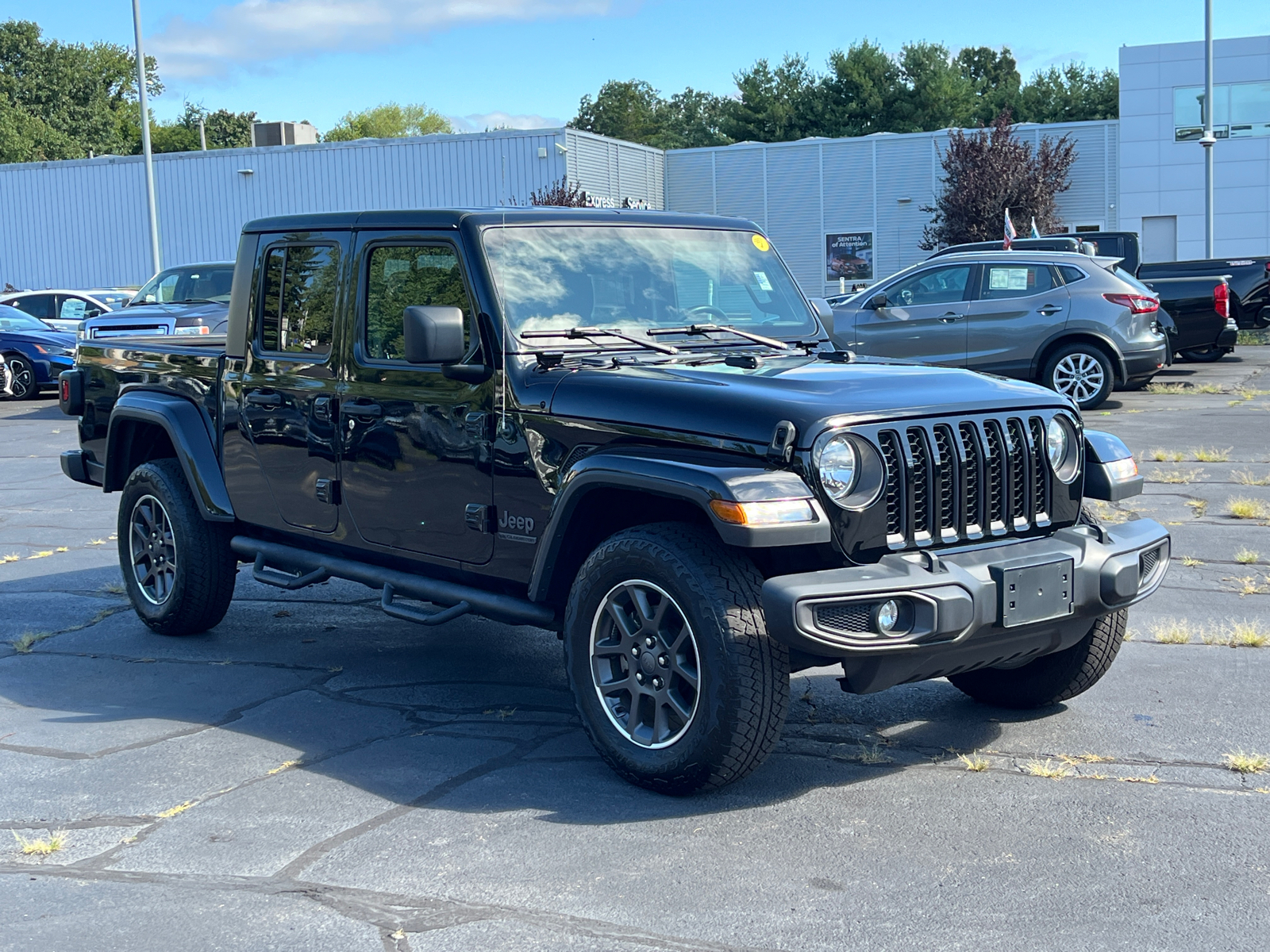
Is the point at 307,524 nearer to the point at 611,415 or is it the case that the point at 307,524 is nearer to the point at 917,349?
the point at 611,415

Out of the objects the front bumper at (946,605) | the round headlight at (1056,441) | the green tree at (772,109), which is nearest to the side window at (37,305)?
the round headlight at (1056,441)

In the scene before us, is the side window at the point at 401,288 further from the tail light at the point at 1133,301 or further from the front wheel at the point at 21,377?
the front wheel at the point at 21,377

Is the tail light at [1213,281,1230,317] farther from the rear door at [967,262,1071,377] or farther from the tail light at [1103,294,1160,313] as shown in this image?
the rear door at [967,262,1071,377]

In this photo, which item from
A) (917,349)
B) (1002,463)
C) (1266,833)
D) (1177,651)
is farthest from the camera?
(917,349)

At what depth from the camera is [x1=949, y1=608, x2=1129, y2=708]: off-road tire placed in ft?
16.4

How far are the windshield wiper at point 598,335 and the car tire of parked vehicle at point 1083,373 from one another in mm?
11232

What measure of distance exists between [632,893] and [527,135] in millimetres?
33314

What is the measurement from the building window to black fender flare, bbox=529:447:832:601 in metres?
40.1

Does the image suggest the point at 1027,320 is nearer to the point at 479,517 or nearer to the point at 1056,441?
the point at 1056,441

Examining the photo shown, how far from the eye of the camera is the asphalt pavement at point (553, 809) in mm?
3541

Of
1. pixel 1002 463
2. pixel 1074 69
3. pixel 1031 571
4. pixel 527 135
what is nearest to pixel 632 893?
pixel 1031 571

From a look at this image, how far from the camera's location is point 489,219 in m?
5.23

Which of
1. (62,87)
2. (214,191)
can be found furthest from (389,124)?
(214,191)

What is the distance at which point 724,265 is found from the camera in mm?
5754
